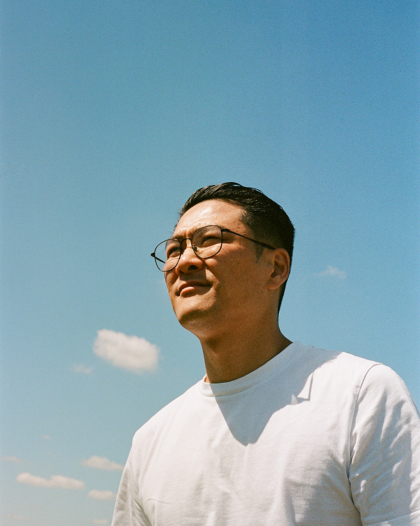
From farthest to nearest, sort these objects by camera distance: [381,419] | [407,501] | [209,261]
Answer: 1. [209,261]
2. [381,419]
3. [407,501]

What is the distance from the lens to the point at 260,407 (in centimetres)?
294

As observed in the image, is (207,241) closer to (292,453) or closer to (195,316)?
(195,316)

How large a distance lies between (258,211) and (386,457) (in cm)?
181

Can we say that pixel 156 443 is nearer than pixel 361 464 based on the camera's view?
No

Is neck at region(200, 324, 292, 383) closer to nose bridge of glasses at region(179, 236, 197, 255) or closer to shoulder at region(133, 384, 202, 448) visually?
shoulder at region(133, 384, 202, 448)

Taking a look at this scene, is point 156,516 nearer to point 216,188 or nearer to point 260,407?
point 260,407

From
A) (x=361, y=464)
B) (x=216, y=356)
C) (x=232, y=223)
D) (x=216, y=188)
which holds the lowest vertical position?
(x=361, y=464)

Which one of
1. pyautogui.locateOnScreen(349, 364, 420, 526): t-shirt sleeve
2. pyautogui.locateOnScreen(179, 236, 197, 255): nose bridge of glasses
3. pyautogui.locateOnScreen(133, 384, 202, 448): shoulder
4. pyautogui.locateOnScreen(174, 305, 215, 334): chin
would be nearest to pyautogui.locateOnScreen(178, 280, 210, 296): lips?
pyautogui.locateOnScreen(174, 305, 215, 334): chin

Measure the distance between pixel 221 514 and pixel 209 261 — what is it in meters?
1.44

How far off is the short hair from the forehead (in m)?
0.05

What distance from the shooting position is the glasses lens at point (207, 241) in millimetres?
3267

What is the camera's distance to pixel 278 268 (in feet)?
11.5

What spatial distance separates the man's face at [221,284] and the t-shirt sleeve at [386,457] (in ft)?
3.03

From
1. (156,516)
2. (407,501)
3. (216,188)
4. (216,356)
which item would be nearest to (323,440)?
(407,501)
